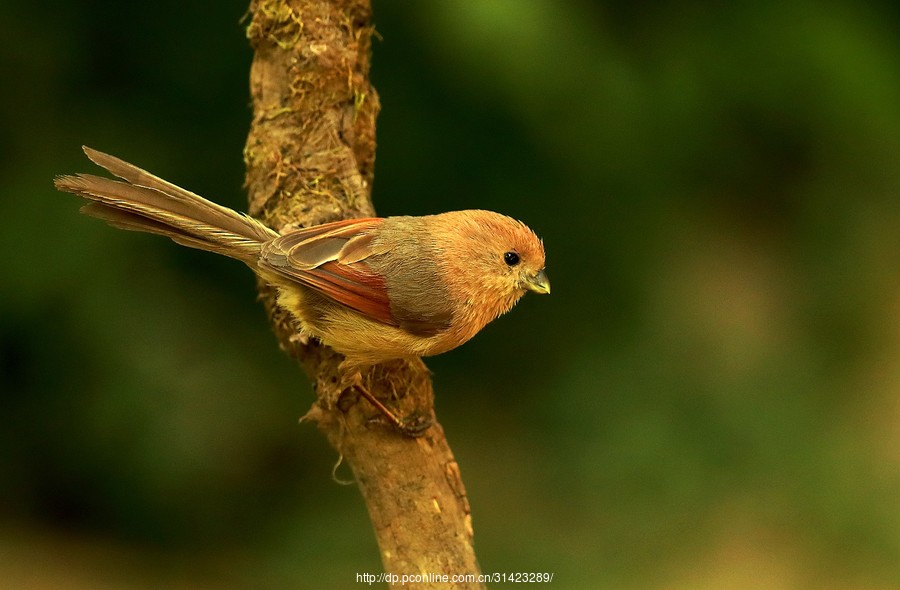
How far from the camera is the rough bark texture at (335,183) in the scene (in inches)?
138

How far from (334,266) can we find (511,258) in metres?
0.60

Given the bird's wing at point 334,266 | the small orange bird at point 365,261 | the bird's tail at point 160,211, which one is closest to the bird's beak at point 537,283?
the small orange bird at point 365,261

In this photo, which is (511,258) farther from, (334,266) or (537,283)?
(334,266)

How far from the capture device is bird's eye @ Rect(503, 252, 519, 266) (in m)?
3.52

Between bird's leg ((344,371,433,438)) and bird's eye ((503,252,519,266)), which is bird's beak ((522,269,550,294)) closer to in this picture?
bird's eye ((503,252,519,266))

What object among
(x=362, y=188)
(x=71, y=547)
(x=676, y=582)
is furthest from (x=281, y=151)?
(x=676, y=582)

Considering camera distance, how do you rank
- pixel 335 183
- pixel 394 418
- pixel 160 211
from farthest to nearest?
1. pixel 335 183
2. pixel 394 418
3. pixel 160 211

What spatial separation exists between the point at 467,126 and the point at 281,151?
4.42ft

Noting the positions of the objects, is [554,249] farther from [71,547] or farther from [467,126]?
[71,547]

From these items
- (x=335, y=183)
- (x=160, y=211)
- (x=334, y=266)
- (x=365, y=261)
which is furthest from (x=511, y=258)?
Result: (x=160, y=211)

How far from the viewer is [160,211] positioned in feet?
11.0

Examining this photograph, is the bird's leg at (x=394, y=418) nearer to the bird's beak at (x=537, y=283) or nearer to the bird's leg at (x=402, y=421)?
the bird's leg at (x=402, y=421)

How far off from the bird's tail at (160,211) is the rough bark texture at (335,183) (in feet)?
0.92

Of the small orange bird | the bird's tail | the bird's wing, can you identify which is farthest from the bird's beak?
the bird's tail
